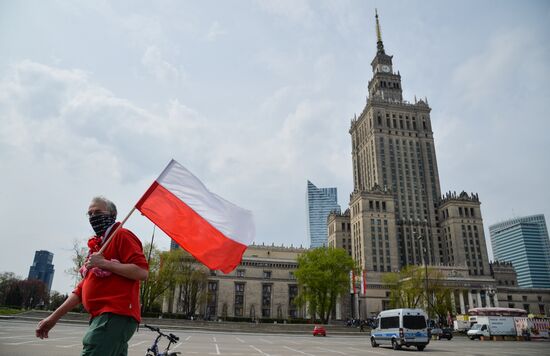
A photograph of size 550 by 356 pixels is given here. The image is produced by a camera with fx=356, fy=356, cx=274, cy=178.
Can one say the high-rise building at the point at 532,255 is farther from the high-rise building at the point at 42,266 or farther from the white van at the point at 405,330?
the high-rise building at the point at 42,266

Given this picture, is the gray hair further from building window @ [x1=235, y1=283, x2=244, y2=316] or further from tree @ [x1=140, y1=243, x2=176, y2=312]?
building window @ [x1=235, y1=283, x2=244, y2=316]

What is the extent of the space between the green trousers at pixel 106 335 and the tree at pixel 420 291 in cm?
6297

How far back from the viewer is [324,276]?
197ft

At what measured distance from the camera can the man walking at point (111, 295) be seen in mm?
3488

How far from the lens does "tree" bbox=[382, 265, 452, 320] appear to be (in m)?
62.6

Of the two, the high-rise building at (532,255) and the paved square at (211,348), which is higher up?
the high-rise building at (532,255)

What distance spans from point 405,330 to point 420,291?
43336mm

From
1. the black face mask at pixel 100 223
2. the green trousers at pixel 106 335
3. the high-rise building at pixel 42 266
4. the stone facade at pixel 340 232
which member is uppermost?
the stone facade at pixel 340 232

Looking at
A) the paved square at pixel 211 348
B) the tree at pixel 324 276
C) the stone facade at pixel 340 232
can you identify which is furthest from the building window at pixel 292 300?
the paved square at pixel 211 348

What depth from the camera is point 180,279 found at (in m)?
59.3

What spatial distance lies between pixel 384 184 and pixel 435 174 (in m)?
18.7

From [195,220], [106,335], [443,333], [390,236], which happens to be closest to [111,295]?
[106,335]

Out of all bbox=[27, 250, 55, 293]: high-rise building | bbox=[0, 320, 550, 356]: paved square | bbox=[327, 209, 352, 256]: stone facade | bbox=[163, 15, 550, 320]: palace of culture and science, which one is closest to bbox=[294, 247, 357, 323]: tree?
bbox=[163, 15, 550, 320]: palace of culture and science

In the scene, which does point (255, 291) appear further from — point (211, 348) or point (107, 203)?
point (107, 203)
